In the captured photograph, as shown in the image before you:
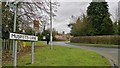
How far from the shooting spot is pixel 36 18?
709 inches

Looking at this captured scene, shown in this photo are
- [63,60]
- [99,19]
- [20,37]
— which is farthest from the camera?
[99,19]

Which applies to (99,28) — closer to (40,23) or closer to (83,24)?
(83,24)

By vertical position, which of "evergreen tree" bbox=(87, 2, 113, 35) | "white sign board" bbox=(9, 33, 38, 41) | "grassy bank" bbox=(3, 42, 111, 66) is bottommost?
"grassy bank" bbox=(3, 42, 111, 66)

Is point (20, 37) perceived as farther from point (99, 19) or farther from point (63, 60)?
point (99, 19)

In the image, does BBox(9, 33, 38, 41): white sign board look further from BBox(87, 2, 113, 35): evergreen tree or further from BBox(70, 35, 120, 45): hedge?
BBox(87, 2, 113, 35): evergreen tree

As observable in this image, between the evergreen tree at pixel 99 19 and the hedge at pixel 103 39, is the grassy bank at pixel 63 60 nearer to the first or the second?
the hedge at pixel 103 39

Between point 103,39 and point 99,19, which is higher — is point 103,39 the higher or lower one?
the lower one

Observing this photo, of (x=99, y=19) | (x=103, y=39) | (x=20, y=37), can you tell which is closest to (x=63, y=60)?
(x=20, y=37)

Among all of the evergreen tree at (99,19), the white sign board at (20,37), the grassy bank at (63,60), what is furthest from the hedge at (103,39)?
the white sign board at (20,37)

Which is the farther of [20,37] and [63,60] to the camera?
[63,60]

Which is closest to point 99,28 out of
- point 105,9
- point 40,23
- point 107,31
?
point 107,31

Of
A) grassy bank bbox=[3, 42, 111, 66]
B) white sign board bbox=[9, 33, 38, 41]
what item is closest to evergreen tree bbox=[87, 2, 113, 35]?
grassy bank bbox=[3, 42, 111, 66]

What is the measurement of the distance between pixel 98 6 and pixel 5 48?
3955cm

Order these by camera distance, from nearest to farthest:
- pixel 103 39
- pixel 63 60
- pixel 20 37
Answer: pixel 20 37, pixel 63 60, pixel 103 39
